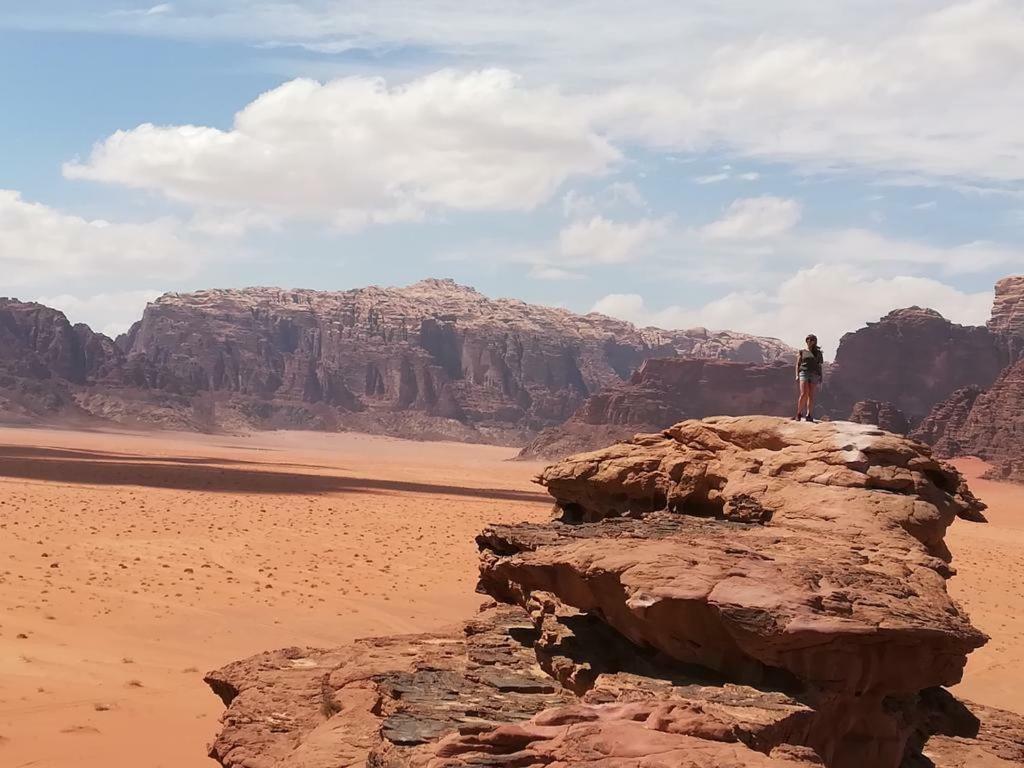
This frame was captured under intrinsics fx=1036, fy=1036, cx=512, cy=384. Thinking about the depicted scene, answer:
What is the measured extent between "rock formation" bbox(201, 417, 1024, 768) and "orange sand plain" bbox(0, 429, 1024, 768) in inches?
69.8

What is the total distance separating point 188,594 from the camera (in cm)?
1441

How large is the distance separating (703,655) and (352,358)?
141468mm

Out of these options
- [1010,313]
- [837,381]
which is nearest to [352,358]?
[837,381]

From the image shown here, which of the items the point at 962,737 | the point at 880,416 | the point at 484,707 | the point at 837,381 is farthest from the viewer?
the point at 837,381

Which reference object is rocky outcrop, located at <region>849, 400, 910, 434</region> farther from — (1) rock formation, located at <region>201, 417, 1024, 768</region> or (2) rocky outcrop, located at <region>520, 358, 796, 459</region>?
(1) rock formation, located at <region>201, 417, 1024, 768</region>

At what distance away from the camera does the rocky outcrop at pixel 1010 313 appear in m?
97.1

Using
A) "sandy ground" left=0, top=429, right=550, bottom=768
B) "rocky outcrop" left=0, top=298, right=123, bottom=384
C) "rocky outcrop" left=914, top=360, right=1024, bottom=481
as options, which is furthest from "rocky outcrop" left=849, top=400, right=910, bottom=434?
"rocky outcrop" left=0, top=298, right=123, bottom=384

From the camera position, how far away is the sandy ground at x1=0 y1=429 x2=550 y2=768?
8.48 m

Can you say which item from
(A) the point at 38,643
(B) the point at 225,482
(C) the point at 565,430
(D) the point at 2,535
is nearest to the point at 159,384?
(C) the point at 565,430

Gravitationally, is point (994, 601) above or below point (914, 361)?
below

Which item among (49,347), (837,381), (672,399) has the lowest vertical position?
(672,399)

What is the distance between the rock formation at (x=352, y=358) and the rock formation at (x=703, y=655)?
10300cm

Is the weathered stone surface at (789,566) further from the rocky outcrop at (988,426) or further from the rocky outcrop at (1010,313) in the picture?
the rocky outcrop at (1010,313)

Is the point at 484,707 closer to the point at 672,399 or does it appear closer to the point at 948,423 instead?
the point at 948,423
